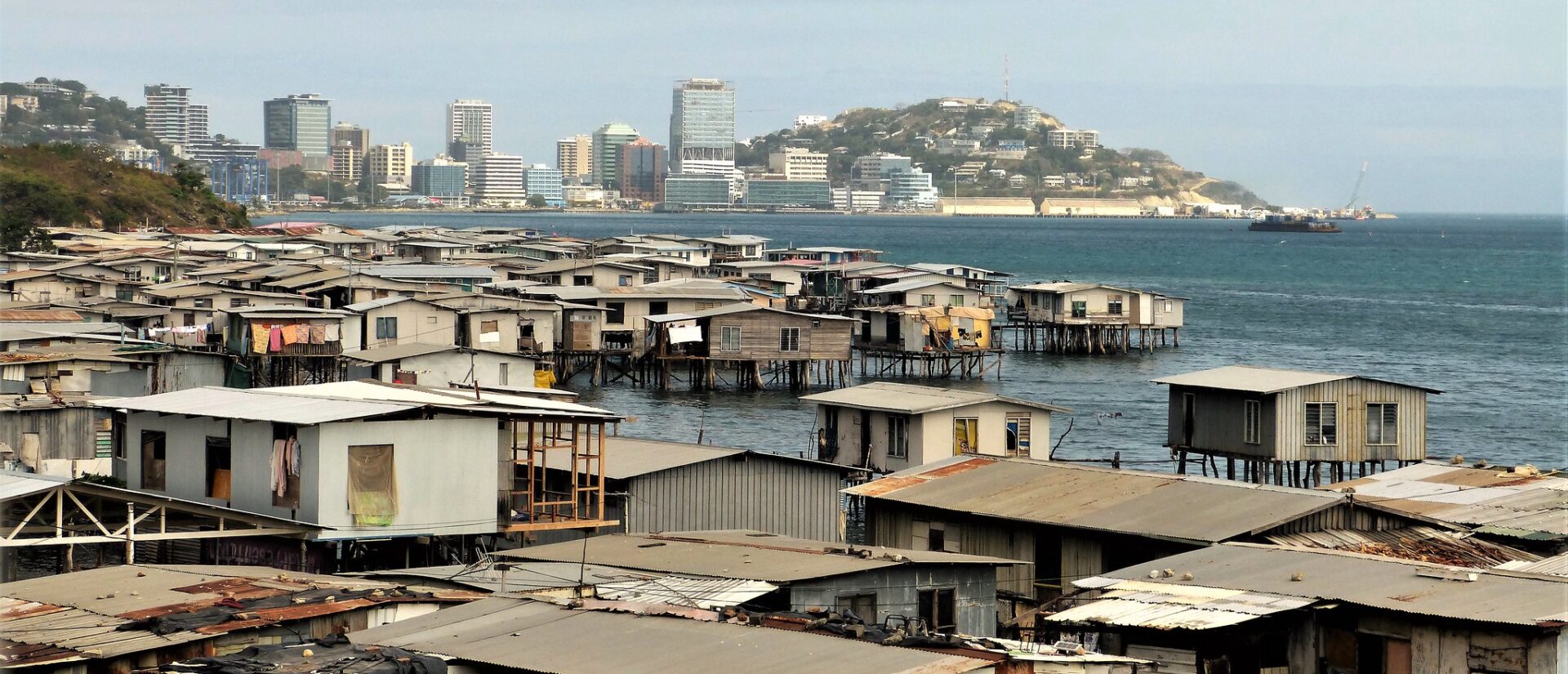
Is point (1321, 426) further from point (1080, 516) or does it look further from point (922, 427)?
point (1080, 516)

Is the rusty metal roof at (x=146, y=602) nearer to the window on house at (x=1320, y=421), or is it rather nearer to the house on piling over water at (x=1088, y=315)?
the window on house at (x=1320, y=421)

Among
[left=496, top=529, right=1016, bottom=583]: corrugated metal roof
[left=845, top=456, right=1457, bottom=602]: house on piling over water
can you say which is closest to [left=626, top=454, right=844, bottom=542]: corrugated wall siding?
[left=845, top=456, right=1457, bottom=602]: house on piling over water

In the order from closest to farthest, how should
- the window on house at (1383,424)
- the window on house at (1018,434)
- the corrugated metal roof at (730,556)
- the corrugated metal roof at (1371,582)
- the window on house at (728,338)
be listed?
the corrugated metal roof at (1371,582) → the corrugated metal roof at (730,556) → the window on house at (1383,424) → the window on house at (1018,434) → the window on house at (728,338)

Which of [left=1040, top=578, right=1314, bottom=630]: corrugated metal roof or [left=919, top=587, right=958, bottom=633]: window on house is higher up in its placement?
[left=1040, top=578, right=1314, bottom=630]: corrugated metal roof

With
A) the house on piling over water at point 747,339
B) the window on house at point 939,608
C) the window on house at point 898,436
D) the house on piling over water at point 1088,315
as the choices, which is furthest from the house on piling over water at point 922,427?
the house on piling over water at point 1088,315

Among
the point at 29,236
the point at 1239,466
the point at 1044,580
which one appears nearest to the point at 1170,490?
the point at 1044,580

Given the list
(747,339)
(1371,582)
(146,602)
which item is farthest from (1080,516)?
(747,339)

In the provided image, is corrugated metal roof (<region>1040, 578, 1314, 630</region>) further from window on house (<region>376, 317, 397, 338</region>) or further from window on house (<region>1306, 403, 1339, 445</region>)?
window on house (<region>376, 317, 397, 338</region>)
